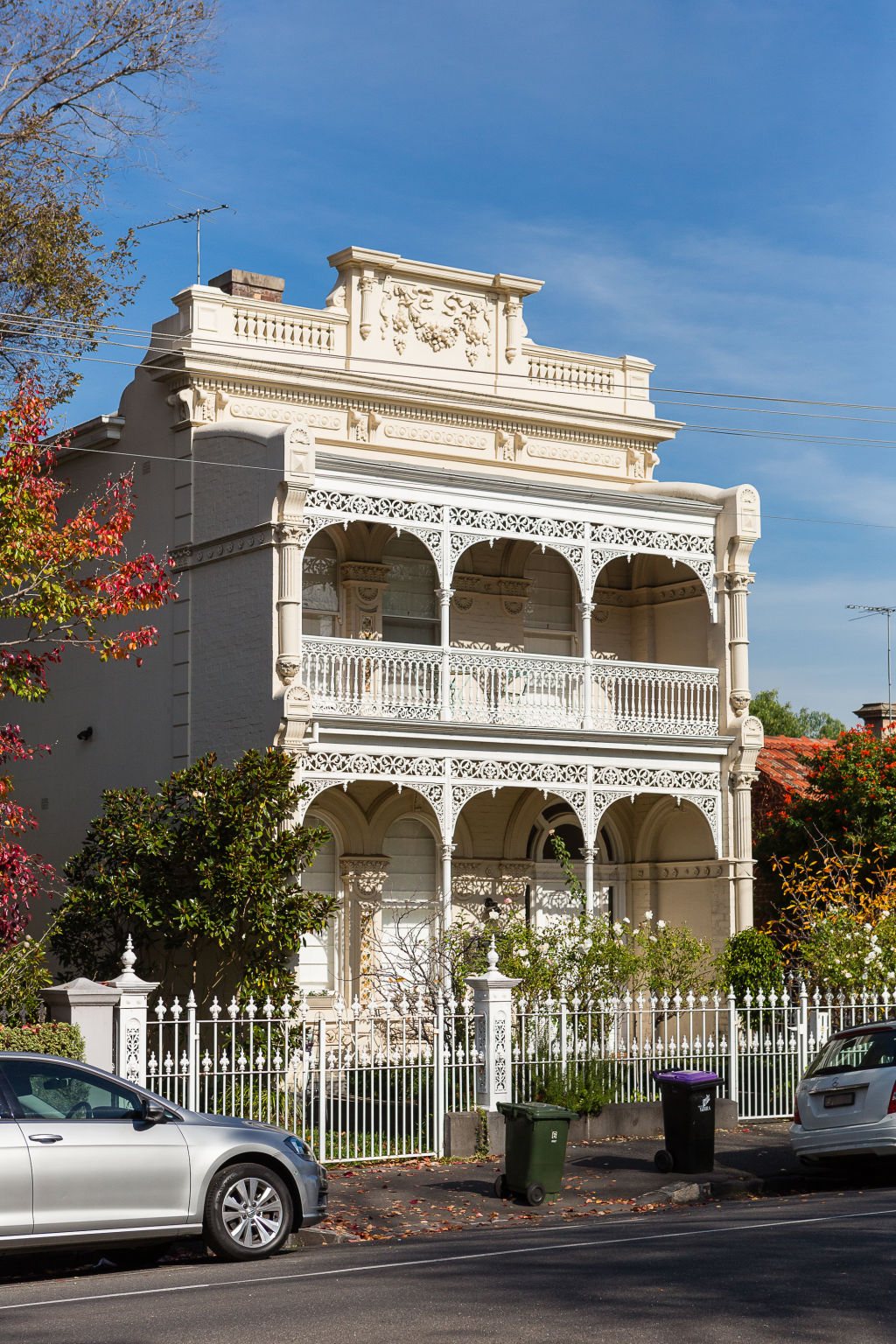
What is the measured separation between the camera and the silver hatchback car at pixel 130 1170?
10289 millimetres

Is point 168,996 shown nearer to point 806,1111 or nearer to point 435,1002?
point 435,1002

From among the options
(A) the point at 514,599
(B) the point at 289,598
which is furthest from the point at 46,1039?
(A) the point at 514,599

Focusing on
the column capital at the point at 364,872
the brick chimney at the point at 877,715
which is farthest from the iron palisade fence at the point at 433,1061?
the brick chimney at the point at 877,715

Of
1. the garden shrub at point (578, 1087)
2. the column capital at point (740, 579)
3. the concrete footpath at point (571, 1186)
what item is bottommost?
the concrete footpath at point (571, 1186)

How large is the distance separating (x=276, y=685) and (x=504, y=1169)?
7284 mm

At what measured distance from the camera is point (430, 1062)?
53.1ft

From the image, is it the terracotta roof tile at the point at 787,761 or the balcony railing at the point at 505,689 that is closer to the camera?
the balcony railing at the point at 505,689

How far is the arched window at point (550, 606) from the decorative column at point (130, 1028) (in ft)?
37.8

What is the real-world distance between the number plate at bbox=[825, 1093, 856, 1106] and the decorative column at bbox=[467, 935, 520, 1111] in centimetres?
291

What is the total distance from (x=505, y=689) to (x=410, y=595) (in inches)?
75.0

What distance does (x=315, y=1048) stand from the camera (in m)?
16.0

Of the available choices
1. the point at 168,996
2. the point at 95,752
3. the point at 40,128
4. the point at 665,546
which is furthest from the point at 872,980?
the point at 40,128

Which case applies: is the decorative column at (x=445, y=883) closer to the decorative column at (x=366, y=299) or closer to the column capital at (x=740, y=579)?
the column capital at (x=740, y=579)

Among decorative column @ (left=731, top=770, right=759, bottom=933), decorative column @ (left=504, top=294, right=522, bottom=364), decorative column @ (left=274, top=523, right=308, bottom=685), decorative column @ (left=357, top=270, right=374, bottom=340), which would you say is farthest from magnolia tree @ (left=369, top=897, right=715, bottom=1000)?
decorative column @ (left=357, top=270, right=374, bottom=340)
